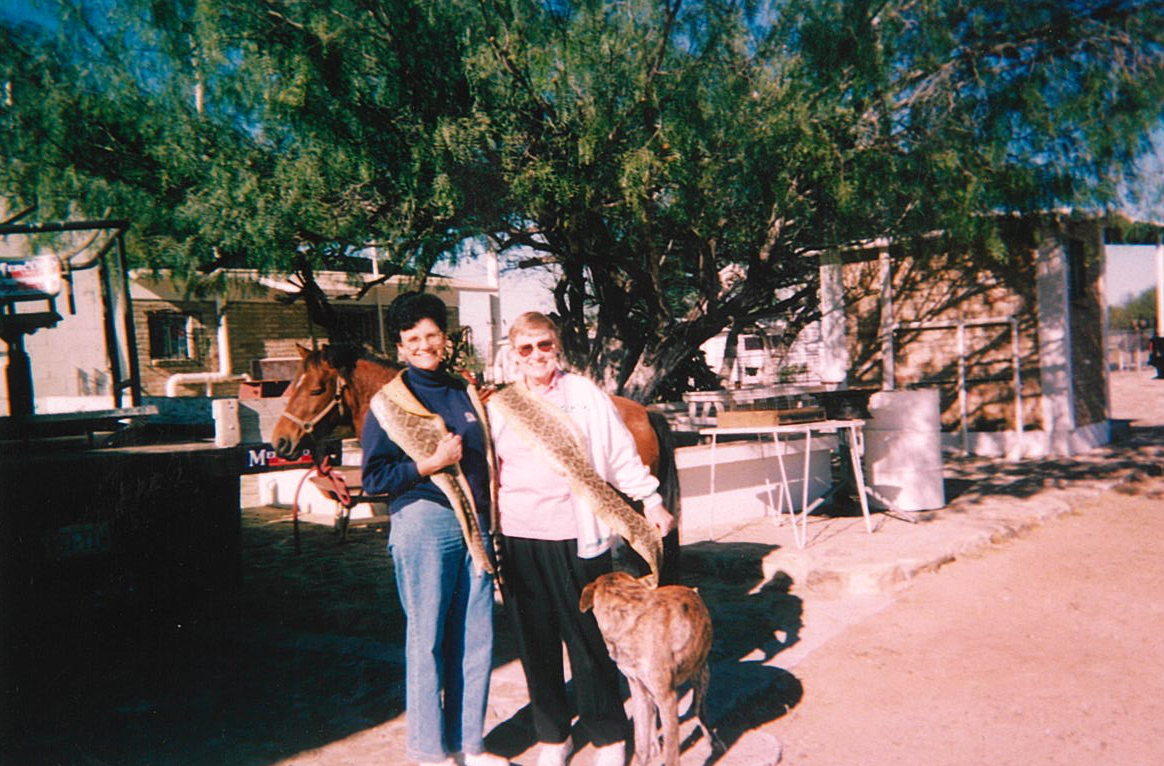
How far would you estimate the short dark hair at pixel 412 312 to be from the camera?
9.52 ft

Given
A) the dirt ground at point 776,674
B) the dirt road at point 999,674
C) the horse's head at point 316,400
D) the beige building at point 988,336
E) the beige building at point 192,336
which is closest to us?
the dirt road at point 999,674

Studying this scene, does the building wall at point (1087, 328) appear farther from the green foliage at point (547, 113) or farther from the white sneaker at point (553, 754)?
the white sneaker at point (553, 754)

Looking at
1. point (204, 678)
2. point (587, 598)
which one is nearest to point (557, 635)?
point (587, 598)

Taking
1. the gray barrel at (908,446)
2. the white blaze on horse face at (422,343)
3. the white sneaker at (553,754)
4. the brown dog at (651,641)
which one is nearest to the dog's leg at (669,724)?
the brown dog at (651,641)

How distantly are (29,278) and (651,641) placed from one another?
4.45m

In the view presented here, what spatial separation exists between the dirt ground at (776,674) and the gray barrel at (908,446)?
3.92ft

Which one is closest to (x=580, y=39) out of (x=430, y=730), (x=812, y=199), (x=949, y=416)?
(x=812, y=199)

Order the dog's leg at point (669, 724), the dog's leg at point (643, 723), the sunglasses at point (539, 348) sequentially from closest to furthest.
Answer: the dog's leg at point (669, 724), the dog's leg at point (643, 723), the sunglasses at point (539, 348)

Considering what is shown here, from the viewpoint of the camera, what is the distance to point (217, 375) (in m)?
16.3

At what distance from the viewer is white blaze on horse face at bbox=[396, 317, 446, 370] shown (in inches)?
115

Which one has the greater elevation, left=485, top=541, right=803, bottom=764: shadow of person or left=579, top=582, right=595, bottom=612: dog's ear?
left=579, top=582, right=595, bottom=612: dog's ear

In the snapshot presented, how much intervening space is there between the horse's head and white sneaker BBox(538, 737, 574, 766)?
6.23ft

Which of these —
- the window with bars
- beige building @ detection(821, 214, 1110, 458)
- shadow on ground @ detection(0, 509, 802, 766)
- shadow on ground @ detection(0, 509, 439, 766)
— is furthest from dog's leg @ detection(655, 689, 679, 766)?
the window with bars

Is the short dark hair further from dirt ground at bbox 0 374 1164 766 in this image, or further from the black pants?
dirt ground at bbox 0 374 1164 766
